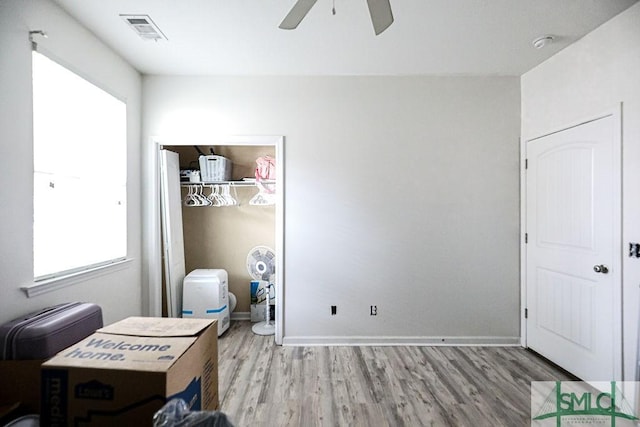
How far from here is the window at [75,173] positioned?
187 cm

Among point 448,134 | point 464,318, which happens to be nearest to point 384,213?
point 448,134

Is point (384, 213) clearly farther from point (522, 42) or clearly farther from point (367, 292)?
point (522, 42)

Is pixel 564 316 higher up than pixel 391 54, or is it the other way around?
pixel 391 54

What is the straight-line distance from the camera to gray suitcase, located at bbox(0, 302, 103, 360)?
1.46 metres

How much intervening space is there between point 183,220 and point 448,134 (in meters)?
3.29

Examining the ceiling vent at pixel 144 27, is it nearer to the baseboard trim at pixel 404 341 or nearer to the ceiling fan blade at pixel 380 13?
the ceiling fan blade at pixel 380 13

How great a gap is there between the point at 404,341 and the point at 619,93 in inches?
103

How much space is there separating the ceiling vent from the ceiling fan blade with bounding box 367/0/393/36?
1688 mm

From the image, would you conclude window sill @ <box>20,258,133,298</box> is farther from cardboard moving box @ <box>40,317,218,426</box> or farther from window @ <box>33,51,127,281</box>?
cardboard moving box @ <box>40,317,218,426</box>

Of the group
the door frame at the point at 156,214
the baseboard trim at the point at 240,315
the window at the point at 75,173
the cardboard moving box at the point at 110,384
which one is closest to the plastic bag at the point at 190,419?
the cardboard moving box at the point at 110,384

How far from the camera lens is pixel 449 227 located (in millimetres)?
2916

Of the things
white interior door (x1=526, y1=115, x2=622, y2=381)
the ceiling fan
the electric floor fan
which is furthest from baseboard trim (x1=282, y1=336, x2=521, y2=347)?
the ceiling fan

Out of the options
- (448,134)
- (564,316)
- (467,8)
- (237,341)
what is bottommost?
(237,341)

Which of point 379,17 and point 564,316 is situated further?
point 564,316
